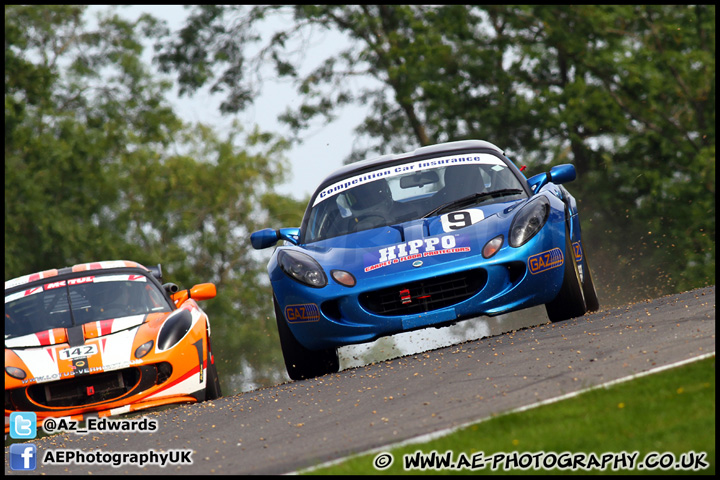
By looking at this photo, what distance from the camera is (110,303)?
10398mm

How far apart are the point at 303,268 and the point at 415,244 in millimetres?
971

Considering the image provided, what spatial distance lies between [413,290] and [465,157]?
205cm

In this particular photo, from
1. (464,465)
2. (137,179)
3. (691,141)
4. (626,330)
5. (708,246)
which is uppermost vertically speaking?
(137,179)

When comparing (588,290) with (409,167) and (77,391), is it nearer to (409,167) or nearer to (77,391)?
(409,167)

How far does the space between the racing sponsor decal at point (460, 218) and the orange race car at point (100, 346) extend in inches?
107

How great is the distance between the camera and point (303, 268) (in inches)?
337

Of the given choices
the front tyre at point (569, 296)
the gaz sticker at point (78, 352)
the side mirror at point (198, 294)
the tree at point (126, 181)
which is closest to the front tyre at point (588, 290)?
the front tyre at point (569, 296)

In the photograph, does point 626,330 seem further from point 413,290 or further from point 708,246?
point 708,246

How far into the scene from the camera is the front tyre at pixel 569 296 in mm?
8484

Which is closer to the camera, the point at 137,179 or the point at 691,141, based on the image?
the point at 691,141

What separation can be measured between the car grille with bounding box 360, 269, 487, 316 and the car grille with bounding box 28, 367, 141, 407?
2.53m

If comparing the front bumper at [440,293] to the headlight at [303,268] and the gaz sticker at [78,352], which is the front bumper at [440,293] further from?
the gaz sticker at [78,352]

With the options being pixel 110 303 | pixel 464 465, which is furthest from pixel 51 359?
pixel 464 465

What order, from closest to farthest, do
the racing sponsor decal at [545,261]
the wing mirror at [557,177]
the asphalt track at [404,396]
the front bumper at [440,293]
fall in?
the asphalt track at [404,396]
the front bumper at [440,293]
the racing sponsor decal at [545,261]
the wing mirror at [557,177]
